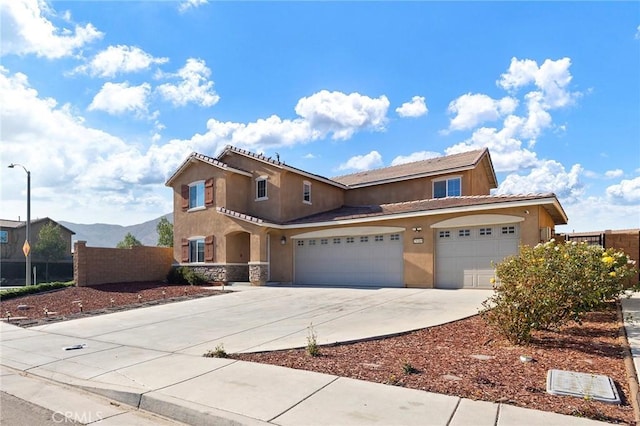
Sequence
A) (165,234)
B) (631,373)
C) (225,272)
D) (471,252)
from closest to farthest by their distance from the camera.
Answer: (631,373), (471,252), (225,272), (165,234)

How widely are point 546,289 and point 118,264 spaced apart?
844 inches

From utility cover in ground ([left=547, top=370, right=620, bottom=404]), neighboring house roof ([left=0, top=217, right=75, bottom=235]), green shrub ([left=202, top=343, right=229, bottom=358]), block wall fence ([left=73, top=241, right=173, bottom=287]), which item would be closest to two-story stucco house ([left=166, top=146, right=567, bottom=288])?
block wall fence ([left=73, top=241, right=173, bottom=287])

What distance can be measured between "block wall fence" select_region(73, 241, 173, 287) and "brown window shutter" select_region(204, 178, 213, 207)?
14.0 feet

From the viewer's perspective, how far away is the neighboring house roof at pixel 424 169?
22.3 m

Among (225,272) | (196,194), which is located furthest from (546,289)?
(196,194)

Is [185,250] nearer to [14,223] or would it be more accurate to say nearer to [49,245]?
[49,245]

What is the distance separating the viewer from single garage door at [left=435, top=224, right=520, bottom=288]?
16.1 meters

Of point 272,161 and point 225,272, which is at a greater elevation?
point 272,161

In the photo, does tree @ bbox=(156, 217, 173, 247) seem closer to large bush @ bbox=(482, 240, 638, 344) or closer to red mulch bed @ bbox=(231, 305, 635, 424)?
red mulch bed @ bbox=(231, 305, 635, 424)

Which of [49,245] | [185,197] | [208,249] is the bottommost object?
[49,245]

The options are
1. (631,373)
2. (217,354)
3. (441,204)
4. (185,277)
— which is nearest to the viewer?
(631,373)

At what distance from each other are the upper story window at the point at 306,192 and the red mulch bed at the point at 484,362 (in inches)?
630

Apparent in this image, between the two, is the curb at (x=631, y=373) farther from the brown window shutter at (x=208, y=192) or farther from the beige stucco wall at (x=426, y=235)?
the brown window shutter at (x=208, y=192)

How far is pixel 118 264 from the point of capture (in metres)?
23.1
